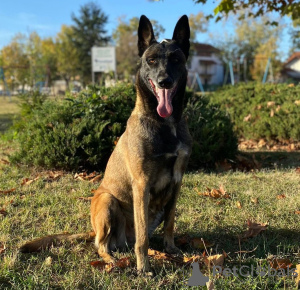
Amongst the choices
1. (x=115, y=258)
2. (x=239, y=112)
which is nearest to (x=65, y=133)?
(x=115, y=258)

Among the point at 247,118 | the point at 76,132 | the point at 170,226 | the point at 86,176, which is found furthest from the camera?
the point at 247,118

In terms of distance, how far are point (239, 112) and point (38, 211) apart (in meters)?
6.89

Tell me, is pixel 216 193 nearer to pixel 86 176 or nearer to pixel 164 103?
pixel 164 103

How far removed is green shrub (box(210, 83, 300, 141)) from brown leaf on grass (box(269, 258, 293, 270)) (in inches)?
208

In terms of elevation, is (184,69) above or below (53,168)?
above

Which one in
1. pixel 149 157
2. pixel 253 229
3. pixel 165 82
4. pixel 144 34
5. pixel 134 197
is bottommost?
pixel 253 229

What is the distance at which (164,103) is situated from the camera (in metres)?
2.65

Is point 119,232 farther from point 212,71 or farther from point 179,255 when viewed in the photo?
point 212,71

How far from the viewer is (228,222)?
11.6ft

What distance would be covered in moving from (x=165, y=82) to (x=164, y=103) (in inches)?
7.7

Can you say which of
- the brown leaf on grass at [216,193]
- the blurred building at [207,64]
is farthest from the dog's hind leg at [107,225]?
the blurred building at [207,64]

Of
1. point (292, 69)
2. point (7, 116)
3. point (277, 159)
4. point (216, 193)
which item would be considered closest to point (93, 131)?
point (216, 193)

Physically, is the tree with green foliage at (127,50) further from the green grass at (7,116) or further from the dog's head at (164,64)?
the dog's head at (164,64)

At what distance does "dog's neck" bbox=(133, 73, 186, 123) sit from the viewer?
9.15 ft
